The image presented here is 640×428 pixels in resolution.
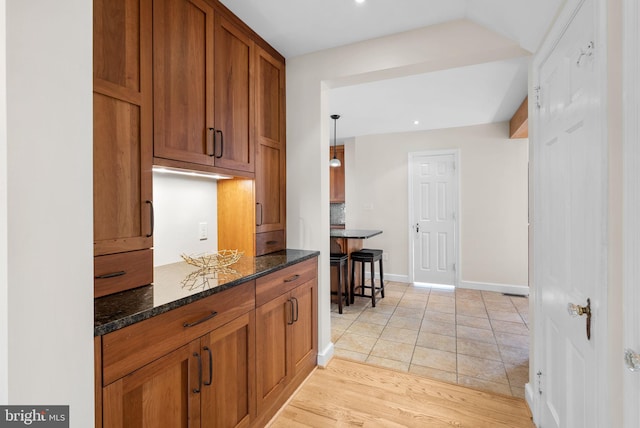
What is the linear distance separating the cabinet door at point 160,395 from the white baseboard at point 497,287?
4.35m

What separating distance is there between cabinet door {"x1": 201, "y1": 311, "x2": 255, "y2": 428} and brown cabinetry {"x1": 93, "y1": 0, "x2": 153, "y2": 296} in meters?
0.46

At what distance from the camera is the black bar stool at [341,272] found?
346cm

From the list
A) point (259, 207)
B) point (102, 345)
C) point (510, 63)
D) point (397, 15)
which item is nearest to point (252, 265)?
point (259, 207)

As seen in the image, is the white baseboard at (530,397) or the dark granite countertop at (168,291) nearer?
the dark granite countertop at (168,291)

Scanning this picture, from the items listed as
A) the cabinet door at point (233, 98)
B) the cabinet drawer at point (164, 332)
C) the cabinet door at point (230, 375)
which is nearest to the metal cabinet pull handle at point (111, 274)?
the cabinet drawer at point (164, 332)

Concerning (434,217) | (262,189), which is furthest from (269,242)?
(434,217)

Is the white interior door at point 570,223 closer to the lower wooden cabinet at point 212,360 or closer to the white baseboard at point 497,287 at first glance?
the lower wooden cabinet at point 212,360

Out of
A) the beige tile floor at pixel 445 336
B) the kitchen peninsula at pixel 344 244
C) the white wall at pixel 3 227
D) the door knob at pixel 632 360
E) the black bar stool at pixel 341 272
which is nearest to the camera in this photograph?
the white wall at pixel 3 227

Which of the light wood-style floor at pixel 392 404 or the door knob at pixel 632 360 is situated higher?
the door knob at pixel 632 360

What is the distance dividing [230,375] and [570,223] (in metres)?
1.69

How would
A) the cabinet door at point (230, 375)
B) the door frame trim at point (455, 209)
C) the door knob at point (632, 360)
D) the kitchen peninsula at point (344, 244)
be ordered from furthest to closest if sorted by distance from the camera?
the door frame trim at point (455, 209) → the kitchen peninsula at point (344, 244) → the cabinet door at point (230, 375) → the door knob at point (632, 360)

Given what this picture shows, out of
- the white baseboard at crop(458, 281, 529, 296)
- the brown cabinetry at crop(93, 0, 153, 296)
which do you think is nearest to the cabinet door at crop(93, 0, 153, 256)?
the brown cabinetry at crop(93, 0, 153, 296)

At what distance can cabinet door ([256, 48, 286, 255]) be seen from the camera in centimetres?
220

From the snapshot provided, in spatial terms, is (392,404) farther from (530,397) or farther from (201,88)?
(201,88)
